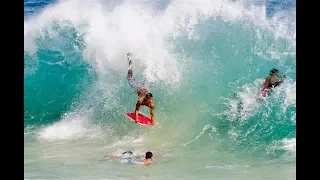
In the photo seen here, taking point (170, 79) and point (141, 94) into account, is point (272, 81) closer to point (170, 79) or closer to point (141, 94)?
point (170, 79)

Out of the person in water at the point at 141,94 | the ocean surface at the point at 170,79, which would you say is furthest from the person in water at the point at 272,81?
the person in water at the point at 141,94

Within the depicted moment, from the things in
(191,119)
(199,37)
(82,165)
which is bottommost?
(82,165)

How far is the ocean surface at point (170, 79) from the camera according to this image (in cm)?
237

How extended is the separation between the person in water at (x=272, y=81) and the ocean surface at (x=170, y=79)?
0.02 meters

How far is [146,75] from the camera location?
7.82ft

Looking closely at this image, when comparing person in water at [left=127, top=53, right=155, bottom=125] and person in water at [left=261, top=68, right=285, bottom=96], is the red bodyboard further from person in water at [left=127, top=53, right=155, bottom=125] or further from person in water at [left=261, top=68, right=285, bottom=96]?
person in water at [left=261, top=68, right=285, bottom=96]

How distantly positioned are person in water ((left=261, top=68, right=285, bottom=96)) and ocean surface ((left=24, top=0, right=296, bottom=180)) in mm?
23

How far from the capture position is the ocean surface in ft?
7.77

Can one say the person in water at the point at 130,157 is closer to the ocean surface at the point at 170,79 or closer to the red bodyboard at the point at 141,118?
the ocean surface at the point at 170,79

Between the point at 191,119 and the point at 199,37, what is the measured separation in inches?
16.7

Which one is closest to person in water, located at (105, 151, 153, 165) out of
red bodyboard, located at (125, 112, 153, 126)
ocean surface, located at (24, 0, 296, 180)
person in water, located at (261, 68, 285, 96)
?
ocean surface, located at (24, 0, 296, 180)

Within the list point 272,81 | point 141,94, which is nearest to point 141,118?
point 141,94
